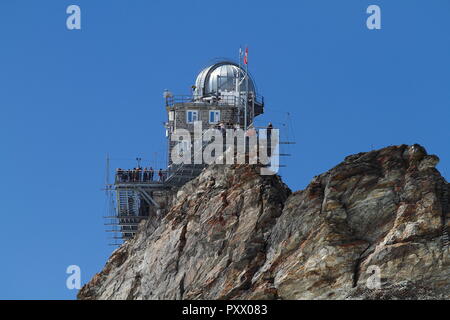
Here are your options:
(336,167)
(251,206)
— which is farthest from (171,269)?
(336,167)

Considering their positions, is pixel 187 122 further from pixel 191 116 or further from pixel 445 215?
pixel 445 215

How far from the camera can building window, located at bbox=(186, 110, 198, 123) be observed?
5217 inches

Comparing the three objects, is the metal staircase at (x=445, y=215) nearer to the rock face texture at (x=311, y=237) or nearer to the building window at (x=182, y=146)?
the rock face texture at (x=311, y=237)

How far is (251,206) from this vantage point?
111m

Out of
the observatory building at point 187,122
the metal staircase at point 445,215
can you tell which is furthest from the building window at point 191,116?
the metal staircase at point 445,215

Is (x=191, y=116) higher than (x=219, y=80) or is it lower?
lower

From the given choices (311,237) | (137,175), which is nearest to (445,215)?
(311,237)

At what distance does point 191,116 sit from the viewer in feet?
435

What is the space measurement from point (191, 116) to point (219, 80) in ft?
16.7

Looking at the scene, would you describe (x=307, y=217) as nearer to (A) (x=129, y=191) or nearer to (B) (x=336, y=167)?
(B) (x=336, y=167)

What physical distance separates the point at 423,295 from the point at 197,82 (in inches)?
1764

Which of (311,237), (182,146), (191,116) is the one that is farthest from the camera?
(191,116)

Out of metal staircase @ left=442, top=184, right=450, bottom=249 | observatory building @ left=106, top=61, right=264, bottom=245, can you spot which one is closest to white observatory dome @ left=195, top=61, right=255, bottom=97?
observatory building @ left=106, top=61, right=264, bottom=245

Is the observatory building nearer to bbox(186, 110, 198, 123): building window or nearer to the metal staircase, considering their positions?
bbox(186, 110, 198, 123): building window
